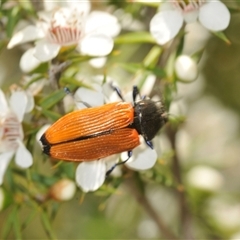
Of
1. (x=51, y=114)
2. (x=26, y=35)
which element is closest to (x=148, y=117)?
(x=51, y=114)

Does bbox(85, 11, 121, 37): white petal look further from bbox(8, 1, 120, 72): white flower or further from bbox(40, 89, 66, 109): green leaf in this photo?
bbox(40, 89, 66, 109): green leaf

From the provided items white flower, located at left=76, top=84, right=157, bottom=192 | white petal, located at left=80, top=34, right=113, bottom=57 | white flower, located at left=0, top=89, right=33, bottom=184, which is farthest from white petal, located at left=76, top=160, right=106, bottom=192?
white petal, located at left=80, top=34, right=113, bottom=57

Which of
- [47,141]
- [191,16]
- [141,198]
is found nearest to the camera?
[47,141]

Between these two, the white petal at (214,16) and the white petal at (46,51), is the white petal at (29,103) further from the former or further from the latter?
the white petal at (214,16)

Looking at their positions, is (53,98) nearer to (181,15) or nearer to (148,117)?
(148,117)

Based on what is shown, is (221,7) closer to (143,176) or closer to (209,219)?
(143,176)

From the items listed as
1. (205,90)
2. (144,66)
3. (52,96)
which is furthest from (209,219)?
(52,96)
